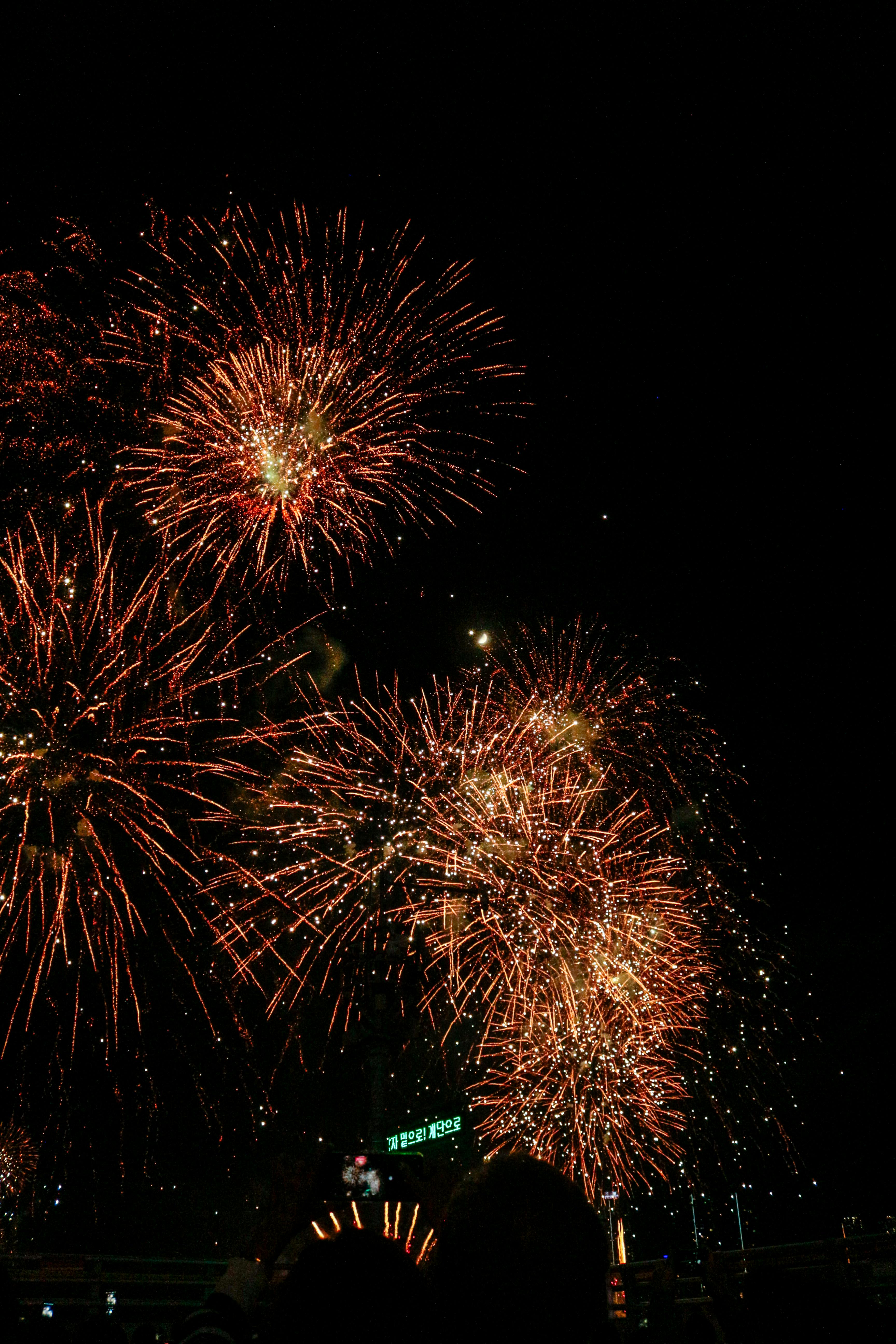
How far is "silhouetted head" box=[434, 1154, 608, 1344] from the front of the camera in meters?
1.89

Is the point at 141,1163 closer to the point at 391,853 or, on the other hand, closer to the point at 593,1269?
the point at 391,853

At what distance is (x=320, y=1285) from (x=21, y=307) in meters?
12.1

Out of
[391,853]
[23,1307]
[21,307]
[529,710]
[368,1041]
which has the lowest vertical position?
[23,1307]

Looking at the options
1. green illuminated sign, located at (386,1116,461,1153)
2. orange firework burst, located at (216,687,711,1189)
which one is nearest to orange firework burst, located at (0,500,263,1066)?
orange firework burst, located at (216,687,711,1189)

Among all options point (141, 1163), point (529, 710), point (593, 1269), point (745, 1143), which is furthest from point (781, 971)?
point (593, 1269)

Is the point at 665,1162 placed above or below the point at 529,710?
below

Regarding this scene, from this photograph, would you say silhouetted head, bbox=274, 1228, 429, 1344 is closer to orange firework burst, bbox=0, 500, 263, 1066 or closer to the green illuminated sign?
orange firework burst, bbox=0, 500, 263, 1066

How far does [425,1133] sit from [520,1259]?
2001cm

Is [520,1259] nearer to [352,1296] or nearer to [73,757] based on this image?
[352,1296]

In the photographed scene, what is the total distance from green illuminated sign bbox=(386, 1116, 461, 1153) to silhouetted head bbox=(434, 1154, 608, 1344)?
1712cm

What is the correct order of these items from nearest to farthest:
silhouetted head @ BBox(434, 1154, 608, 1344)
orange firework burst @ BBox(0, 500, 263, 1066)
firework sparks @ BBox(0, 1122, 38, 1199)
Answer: silhouetted head @ BBox(434, 1154, 608, 1344) → orange firework burst @ BBox(0, 500, 263, 1066) → firework sparks @ BBox(0, 1122, 38, 1199)

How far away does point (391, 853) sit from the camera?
1487 cm

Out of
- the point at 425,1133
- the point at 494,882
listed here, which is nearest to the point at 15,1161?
the point at 425,1133

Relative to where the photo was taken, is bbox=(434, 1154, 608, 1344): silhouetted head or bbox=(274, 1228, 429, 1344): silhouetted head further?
bbox=(434, 1154, 608, 1344): silhouetted head
